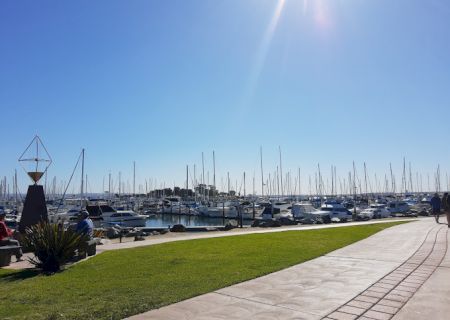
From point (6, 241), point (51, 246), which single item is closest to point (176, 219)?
point (6, 241)

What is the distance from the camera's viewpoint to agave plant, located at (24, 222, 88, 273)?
9.80m

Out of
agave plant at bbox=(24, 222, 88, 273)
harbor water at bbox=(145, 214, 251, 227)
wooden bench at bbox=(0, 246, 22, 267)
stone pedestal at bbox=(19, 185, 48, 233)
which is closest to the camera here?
agave plant at bbox=(24, 222, 88, 273)

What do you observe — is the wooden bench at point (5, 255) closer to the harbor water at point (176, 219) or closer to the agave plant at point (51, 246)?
the agave plant at point (51, 246)

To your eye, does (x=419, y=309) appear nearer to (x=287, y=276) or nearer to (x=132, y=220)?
(x=287, y=276)

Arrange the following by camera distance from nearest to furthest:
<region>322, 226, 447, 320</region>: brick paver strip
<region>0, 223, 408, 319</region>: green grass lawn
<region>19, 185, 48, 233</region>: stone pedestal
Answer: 1. <region>322, 226, 447, 320</region>: brick paver strip
2. <region>0, 223, 408, 319</region>: green grass lawn
3. <region>19, 185, 48, 233</region>: stone pedestal

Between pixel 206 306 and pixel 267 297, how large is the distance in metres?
1.09

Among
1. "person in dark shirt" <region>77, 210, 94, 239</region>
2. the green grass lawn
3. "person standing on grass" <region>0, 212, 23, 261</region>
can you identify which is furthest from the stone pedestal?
the green grass lawn

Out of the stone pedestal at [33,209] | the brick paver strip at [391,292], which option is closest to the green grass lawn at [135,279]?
the brick paver strip at [391,292]

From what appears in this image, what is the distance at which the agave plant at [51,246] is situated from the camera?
980 centimetres

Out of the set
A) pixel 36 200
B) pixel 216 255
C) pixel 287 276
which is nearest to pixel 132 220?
pixel 36 200

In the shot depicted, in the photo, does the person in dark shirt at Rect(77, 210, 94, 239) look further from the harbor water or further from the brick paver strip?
the harbor water

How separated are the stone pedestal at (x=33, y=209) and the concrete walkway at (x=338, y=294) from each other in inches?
412

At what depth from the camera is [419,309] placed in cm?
580

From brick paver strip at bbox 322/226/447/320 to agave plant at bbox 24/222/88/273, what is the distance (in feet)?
22.9
